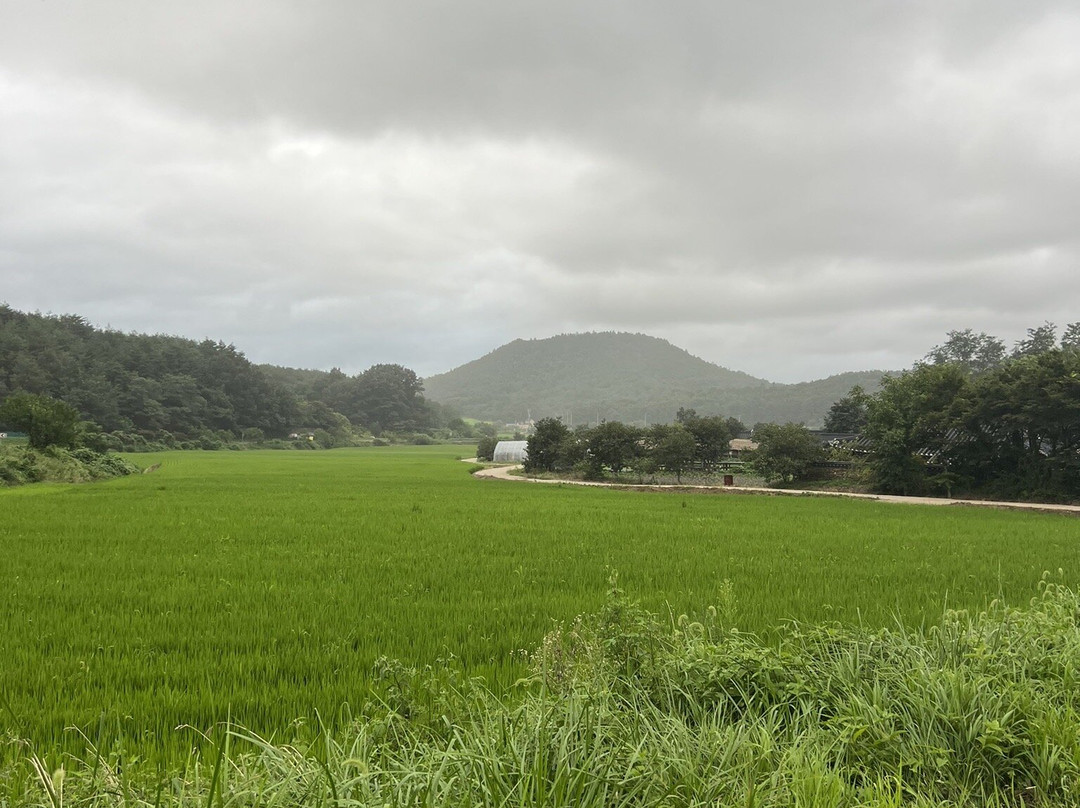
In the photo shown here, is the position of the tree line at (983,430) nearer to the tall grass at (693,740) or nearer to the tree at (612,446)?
the tree at (612,446)

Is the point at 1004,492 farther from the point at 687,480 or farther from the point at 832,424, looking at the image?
the point at 832,424

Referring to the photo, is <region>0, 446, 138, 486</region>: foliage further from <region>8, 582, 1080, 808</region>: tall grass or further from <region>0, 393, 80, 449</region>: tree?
<region>8, 582, 1080, 808</region>: tall grass

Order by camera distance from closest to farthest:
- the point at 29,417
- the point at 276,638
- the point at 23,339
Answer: the point at 276,638
the point at 29,417
the point at 23,339

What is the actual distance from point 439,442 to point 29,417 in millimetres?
90721

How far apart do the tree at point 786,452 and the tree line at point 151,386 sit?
5798 centimetres

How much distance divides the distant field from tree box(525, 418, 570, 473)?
2359cm

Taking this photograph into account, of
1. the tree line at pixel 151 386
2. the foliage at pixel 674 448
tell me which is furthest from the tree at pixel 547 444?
the tree line at pixel 151 386

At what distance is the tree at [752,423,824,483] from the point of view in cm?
3103

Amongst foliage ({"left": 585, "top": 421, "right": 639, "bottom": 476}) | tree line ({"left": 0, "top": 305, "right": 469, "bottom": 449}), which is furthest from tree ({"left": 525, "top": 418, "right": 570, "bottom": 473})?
tree line ({"left": 0, "top": 305, "right": 469, "bottom": 449})

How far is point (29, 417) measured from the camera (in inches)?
1259

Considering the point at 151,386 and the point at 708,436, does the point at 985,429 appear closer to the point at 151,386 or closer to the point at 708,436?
the point at 708,436

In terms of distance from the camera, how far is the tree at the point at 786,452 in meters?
31.0

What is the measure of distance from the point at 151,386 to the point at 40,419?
54727 millimetres

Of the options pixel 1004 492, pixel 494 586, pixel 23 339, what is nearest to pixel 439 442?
pixel 23 339
